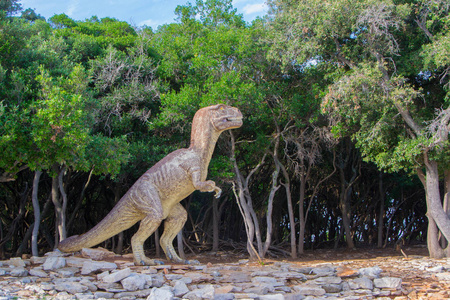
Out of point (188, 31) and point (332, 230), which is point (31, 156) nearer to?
point (188, 31)

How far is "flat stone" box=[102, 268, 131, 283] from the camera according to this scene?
8047 millimetres

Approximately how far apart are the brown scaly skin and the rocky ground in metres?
0.41

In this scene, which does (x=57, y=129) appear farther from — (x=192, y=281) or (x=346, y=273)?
(x=346, y=273)

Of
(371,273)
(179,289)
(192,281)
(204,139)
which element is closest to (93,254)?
(192,281)

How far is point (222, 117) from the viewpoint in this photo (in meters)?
9.80

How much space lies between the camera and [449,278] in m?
9.70

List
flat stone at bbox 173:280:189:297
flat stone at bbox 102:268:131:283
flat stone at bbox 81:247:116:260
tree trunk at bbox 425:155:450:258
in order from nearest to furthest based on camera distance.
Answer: flat stone at bbox 173:280:189:297, flat stone at bbox 102:268:131:283, flat stone at bbox 81:247:116:260, tree trunk at bbox 425:155:450:258

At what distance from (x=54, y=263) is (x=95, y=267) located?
32.7 inches

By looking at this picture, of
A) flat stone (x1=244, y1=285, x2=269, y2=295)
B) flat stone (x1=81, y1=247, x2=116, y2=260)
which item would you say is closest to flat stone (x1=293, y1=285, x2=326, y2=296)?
flat stone (x1=244, y1=285, x2=269, y2=295)

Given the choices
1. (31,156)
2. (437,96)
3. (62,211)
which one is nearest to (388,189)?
(437,96)

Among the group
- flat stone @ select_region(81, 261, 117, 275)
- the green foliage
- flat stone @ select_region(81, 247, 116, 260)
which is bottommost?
flat stone @ select_region(81, 261, 117, 275)

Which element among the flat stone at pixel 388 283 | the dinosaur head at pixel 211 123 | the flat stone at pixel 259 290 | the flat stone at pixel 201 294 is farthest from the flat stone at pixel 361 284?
the dinosaur head at pixel 211 123

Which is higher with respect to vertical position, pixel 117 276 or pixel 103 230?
pixel 103 230

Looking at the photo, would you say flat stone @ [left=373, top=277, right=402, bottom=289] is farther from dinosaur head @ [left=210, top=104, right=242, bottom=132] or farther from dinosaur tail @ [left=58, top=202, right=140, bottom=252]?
dinosaur tail @ [left=58, top=202, right=140, bottom=252]
